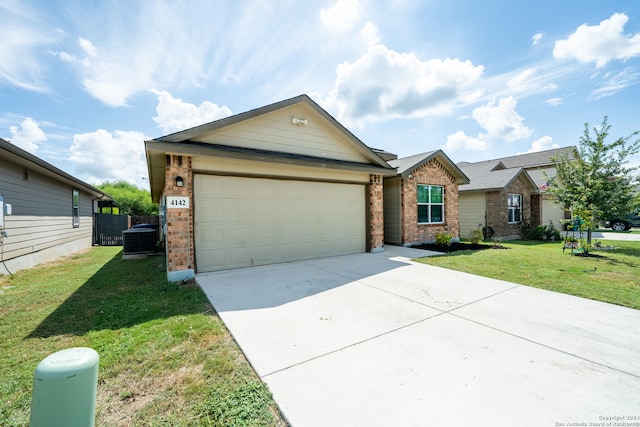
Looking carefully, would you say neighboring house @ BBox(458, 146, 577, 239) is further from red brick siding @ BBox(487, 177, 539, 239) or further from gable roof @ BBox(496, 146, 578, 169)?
gable roof @ BBox(496, 146, 578, 169)

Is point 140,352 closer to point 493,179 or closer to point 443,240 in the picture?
point 443,240

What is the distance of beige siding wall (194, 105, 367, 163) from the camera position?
7005 mm

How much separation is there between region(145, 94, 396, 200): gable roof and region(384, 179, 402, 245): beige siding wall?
75.8 inches

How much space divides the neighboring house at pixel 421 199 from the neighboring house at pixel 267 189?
1922 millimetres

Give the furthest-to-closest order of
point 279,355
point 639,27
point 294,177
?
point 294,177
point 639,27
point 279,355

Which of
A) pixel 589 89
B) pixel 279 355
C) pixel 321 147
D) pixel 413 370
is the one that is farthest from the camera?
pixel 589 89

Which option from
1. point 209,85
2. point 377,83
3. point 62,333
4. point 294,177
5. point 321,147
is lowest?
point 62,333

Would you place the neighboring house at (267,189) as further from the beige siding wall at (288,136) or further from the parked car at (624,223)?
the parked car at (624,223)

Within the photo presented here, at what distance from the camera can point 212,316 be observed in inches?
162

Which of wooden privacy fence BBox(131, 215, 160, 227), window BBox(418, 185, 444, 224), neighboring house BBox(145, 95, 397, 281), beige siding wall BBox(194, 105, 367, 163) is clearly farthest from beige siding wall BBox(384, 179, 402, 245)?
wooden privacy fence BBox(131, 215, 160, 227)

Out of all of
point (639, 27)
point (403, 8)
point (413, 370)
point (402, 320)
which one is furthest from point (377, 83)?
point (413, 370)

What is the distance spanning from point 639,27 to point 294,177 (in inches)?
423

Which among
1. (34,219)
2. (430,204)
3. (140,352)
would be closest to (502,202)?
(430,204)

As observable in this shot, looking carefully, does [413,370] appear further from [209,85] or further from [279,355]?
[209,85]
